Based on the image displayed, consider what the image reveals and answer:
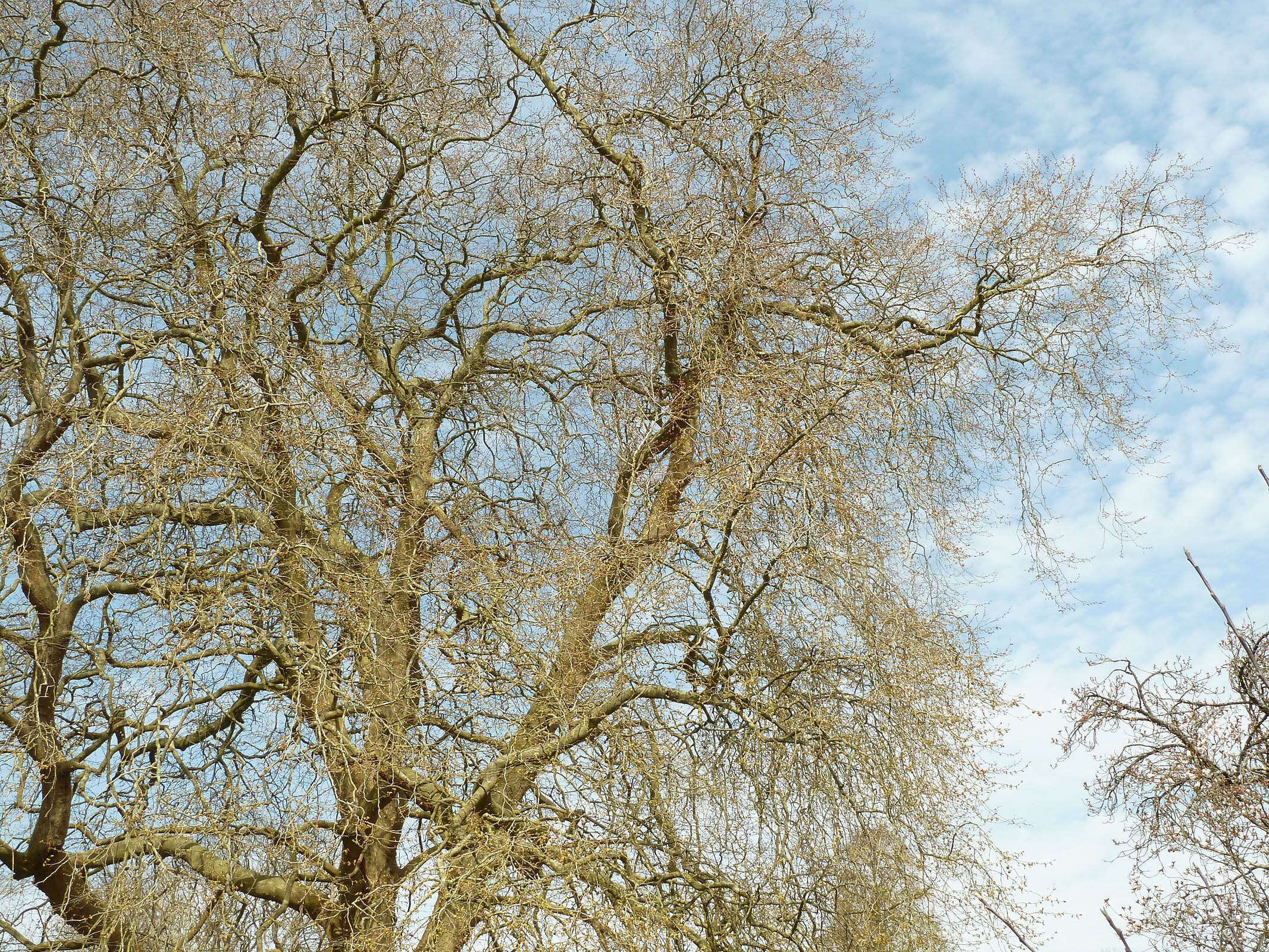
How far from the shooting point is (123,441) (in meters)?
5.35

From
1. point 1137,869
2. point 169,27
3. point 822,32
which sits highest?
point 822,32

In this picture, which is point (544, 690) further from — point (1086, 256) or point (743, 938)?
point (1086, 256)

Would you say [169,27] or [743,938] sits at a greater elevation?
[169,27]

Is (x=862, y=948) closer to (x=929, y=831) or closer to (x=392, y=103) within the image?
(x=929, y=831)

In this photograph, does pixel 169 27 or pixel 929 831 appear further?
pixel 169 27

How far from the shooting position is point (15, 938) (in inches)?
226

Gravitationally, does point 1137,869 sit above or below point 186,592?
below

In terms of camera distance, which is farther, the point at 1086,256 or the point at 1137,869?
the point at 1086,256

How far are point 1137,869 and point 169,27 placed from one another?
22.3 feet

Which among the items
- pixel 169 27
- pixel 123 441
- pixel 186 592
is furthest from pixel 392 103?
pixel 186 592

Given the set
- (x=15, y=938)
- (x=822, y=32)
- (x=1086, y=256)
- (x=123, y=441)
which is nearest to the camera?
(x=123, y=441)

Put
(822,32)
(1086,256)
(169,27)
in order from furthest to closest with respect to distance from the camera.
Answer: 1. (822,32)
2. (1086,256)
3. (169,27)

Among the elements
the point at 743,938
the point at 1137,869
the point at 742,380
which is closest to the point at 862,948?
the point at 743,938

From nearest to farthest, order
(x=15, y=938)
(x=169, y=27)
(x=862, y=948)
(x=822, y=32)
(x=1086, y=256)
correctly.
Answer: (x=862, y=948), (x=15, y=938), (x=169, y=27), (x=1086, y=256), (x=822, y=32)
